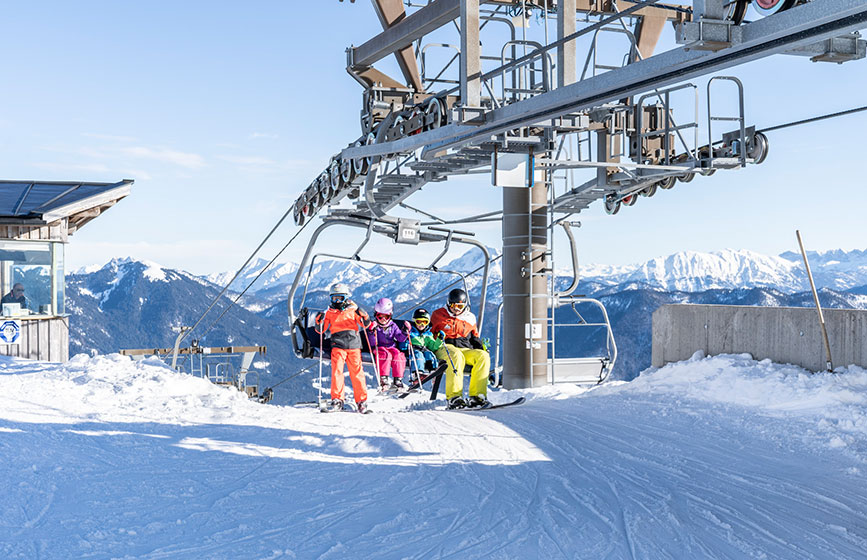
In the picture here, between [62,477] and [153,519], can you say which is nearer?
[153,519]

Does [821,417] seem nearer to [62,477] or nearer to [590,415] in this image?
[590,415]

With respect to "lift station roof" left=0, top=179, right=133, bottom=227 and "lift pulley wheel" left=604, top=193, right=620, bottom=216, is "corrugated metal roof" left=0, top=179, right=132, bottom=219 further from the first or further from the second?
"lift pulley wheel" left=604, top=193, right=620, bottom=216

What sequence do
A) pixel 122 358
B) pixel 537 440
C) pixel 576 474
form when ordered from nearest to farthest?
pixel 576 474 < pixel 537 440 < pixel 122 358

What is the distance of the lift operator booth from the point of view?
52.5ft

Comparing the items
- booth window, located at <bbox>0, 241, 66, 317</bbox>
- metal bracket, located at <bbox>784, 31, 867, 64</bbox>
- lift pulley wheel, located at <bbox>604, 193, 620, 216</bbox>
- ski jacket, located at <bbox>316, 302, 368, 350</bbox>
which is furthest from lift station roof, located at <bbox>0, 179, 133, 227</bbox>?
metal bracket, located at <bbox>784, 31, 867, 64</bbox>

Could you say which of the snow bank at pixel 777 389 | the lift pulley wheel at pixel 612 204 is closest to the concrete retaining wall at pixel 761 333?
the snow bank at pixel 777 389

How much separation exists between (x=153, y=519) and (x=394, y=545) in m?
1.71

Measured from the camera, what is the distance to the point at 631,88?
6.11m

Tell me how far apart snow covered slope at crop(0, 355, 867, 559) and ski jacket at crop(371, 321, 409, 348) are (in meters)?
2.49

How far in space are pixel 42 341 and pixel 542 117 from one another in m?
13.6

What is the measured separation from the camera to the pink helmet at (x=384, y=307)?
12.1 metres

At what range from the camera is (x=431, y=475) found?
259 inches

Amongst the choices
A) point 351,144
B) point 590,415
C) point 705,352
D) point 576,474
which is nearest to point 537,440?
point 576,474

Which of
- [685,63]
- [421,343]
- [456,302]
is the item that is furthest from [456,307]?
[685,63]
